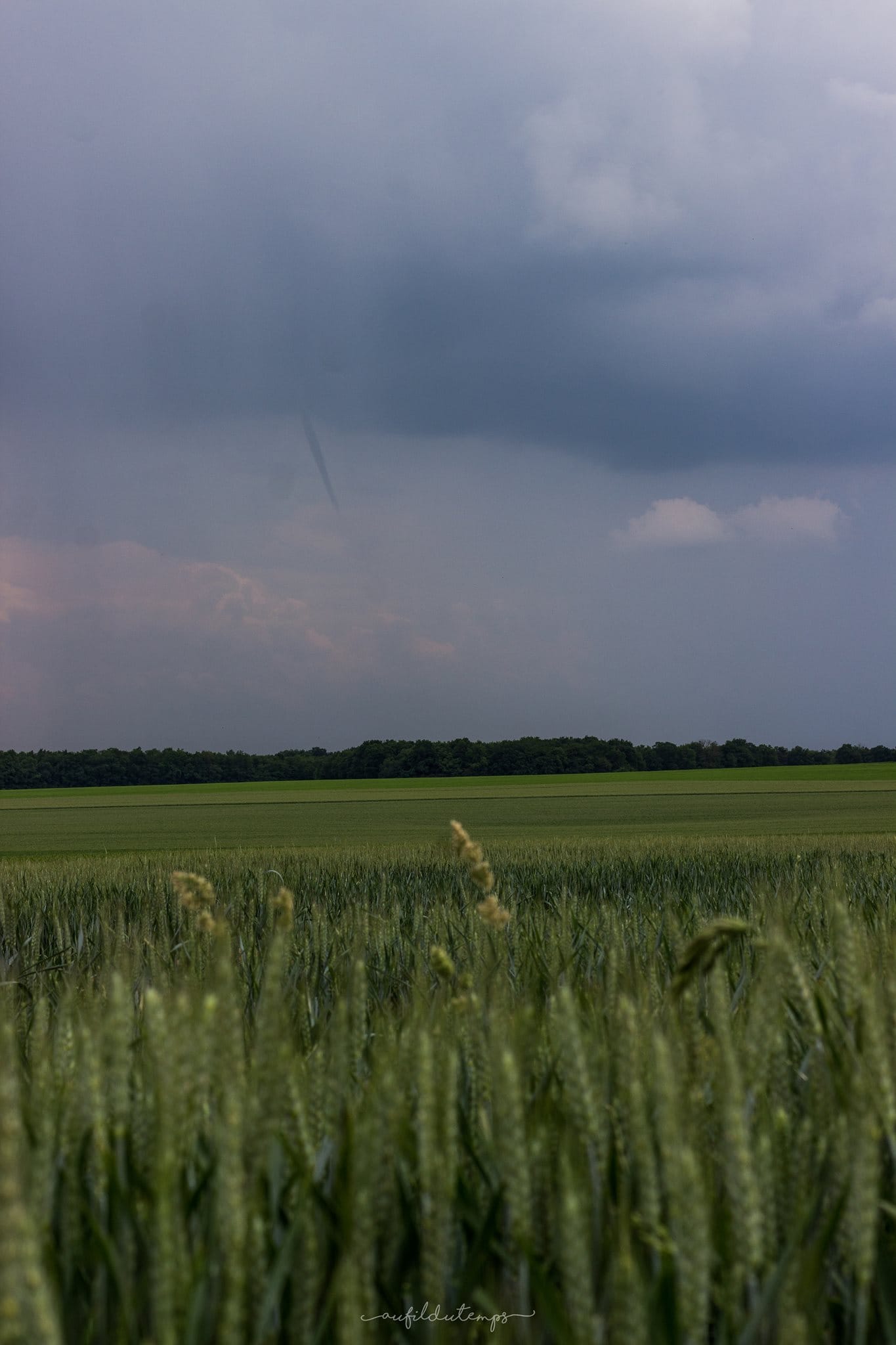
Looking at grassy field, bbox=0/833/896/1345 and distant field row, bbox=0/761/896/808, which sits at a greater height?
grassy field, bbox=0/833/896/1345

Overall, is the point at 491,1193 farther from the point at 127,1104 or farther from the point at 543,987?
the point at 543,987

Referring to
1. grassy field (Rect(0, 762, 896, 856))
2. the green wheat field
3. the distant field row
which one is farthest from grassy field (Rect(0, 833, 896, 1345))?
the distant field row

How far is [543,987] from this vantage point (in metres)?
2.48

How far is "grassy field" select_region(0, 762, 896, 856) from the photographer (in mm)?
19531

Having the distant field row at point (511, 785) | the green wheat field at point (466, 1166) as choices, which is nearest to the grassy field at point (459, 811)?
the distant field row at point (511, 785)

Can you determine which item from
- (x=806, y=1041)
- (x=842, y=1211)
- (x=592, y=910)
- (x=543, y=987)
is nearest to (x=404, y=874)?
(x=592, y=910)
